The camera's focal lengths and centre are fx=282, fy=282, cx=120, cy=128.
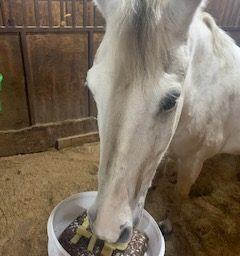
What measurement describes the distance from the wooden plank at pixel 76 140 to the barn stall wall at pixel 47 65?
44 mm

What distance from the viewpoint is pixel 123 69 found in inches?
27.6

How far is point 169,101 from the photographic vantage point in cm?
72

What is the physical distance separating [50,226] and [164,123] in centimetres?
68

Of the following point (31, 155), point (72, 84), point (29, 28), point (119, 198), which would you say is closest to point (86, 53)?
point (72, 84)

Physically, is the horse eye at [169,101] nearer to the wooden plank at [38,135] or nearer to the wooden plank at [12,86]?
the wooden plank at [12,86]

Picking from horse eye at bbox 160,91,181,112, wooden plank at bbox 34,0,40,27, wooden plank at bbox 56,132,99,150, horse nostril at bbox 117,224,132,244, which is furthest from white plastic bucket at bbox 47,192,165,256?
wooden plank at bbox 34,0,40,27

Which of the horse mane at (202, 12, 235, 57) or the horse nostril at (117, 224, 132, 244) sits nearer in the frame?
the horse nostril at (117, 224, 132, 244)

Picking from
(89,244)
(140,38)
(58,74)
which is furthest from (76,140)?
(140,38)

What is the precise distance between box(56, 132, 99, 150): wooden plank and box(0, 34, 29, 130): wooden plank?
0.98 ft

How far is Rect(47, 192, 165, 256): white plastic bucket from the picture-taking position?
1.18 m

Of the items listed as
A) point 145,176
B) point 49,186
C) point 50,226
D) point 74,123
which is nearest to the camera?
point 145,176

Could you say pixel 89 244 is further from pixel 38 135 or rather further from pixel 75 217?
pixel 38 135

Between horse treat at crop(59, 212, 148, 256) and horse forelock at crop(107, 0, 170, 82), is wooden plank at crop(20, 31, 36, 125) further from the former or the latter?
horse forelock at crop(107, 0, 170, 82)

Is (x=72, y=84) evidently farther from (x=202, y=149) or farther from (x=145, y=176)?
(x=145, y=176)
